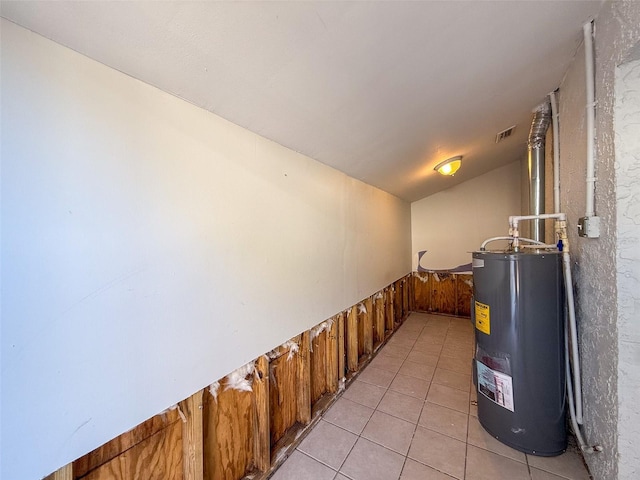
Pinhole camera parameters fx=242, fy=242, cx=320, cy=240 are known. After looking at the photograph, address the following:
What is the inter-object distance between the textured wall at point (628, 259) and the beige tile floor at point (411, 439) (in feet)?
1.85

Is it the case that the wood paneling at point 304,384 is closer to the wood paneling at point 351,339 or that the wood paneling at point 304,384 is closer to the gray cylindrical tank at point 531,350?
the wood paneling at point 351,339

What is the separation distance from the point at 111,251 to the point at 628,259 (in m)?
1.92

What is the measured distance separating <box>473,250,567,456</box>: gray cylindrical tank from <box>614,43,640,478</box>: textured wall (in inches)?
15.9

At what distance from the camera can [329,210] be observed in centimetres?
188

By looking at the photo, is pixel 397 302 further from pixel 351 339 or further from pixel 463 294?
pixel 351 339

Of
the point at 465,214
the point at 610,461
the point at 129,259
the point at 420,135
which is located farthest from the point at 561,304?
the point at 465,214

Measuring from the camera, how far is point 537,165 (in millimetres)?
2104

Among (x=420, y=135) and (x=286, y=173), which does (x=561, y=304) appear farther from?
(x=286, y=173)

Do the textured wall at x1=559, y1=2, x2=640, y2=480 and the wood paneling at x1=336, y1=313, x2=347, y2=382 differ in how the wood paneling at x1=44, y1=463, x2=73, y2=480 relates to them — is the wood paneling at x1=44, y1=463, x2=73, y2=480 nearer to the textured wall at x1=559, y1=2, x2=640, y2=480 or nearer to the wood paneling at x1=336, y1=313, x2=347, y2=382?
the wood paneling at x1=336, y1=313, x2=347, y2=382

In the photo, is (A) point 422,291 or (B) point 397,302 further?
(A) point 422,291

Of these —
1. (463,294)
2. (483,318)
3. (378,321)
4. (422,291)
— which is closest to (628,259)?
(483,318)

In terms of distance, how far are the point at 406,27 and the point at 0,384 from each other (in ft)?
5.17

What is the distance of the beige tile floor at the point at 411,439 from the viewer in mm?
1358

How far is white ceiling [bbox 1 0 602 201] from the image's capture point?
667 millimetres
